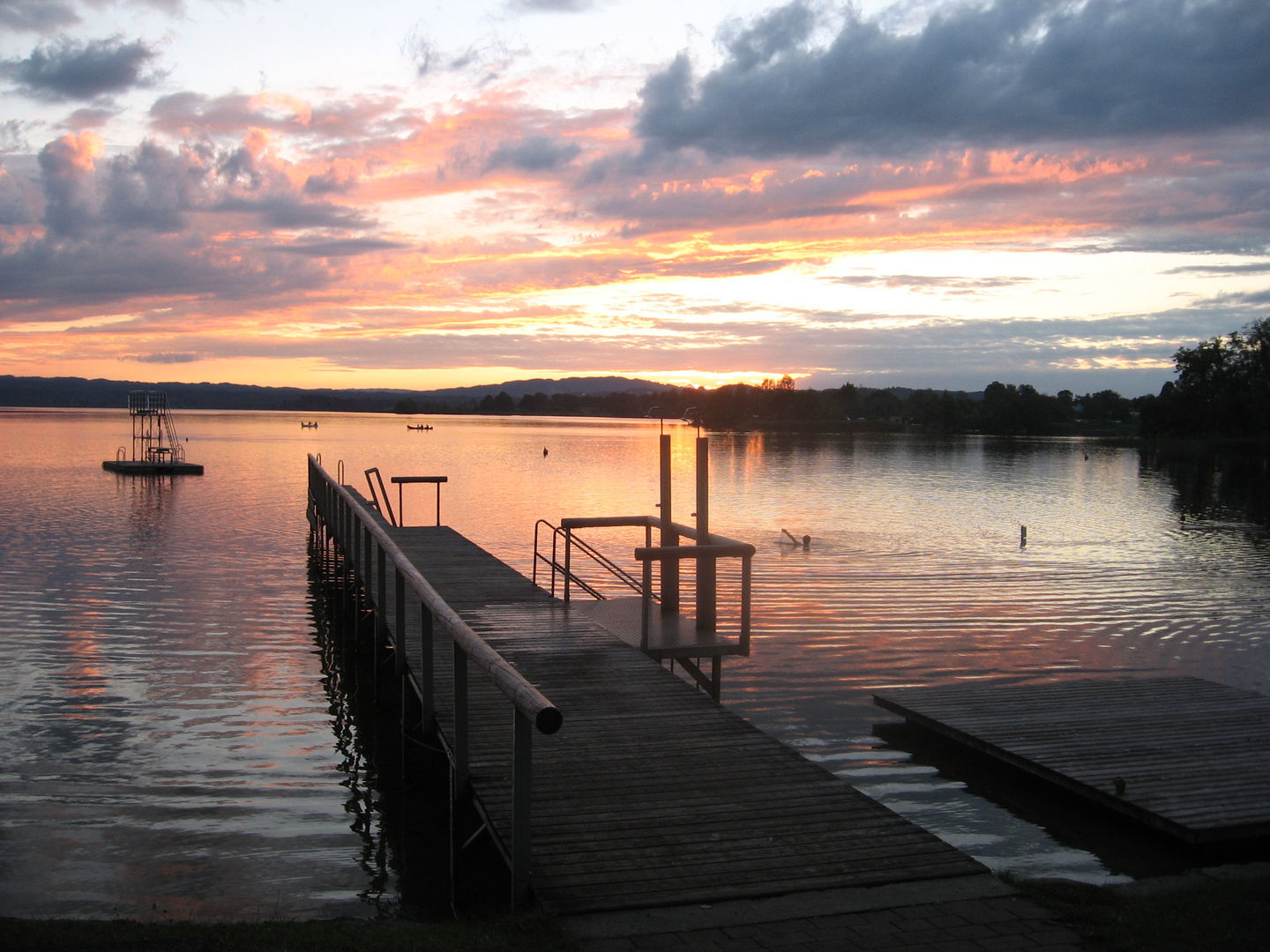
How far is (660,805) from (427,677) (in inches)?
92.1

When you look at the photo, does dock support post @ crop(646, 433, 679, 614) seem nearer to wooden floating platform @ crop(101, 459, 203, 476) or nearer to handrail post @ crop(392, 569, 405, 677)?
handrail post @ crop(392, 569, 405, 677)

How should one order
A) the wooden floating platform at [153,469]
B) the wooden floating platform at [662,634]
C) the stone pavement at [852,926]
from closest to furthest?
the stone pavement at [852,926] → the wooden floating platform at [662,634] → the wooden floating platform at [153,469]

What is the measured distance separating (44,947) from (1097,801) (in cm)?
628

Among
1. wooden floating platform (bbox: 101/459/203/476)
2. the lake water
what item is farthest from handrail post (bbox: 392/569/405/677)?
wooden floating platform (bbox: 101/459/203/476)

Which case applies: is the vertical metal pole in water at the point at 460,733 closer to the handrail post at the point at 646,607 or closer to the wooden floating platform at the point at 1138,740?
the handrail post at the point at 646,607

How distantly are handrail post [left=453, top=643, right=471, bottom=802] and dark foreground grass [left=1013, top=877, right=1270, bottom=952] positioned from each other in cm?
299

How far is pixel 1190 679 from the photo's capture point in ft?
32.6

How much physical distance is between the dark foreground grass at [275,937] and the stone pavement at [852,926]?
0.66ft

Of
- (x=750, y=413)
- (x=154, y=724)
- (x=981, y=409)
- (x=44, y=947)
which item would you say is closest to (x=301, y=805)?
(x=154, y=724)

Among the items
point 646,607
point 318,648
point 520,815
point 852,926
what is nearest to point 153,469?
point 318,648

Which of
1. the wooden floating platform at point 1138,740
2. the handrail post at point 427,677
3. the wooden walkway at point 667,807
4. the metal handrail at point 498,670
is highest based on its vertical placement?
the metal handrail at point 498,670

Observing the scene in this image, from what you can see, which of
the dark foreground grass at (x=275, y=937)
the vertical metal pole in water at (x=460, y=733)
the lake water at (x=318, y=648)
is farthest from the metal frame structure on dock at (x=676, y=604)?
the dark foreground grass at (x=275, y=937)

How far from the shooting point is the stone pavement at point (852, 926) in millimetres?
4051

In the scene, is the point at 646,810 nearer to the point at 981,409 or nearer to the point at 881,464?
the point at 881,464
